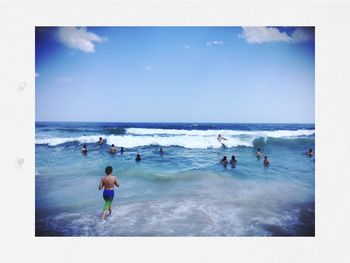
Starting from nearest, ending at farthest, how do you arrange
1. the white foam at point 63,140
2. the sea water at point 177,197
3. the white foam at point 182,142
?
1. the sea water at point 177,197
2. the white foam at point 63,140
3. the white foam at point 182,142

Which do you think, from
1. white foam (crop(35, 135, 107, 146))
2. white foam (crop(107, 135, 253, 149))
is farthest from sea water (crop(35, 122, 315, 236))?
white foam (crop(35, 135, 107, 146))

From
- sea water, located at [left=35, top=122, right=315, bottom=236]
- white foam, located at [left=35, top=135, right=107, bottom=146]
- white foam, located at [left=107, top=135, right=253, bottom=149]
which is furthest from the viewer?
white foam, located at [left=107, top=135, right=253, bottom=149]

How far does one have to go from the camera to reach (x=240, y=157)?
839 centimetres

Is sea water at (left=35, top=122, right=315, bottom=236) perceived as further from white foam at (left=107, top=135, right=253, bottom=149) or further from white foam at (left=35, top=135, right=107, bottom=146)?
white foam at (left=35, top=135, right=107, bottom=146)

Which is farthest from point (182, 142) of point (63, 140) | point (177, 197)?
point (177, 197)

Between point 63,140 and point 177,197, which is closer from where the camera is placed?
point 177,197

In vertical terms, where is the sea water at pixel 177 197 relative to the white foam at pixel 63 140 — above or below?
below

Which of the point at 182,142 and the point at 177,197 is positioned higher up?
the point at 182,142

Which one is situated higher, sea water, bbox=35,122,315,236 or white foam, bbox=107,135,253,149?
white foam, bbox=107,135,253,149

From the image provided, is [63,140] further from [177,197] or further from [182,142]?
[177,197]

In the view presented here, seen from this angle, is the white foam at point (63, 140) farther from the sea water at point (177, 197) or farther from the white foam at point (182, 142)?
the sea water at point (177, 197)

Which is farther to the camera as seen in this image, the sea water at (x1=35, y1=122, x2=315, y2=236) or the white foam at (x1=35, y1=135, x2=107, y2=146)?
the white foam at (x1=35, y1=135, x2=107, y2=146)

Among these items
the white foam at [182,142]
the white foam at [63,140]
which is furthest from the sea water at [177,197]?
the white foam at [63,140]
